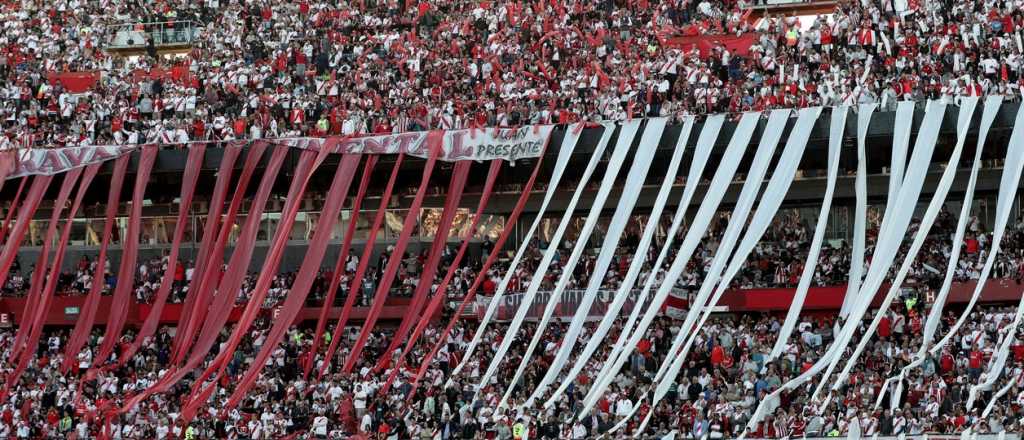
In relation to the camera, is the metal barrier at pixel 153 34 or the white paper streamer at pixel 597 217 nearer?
the white paper streamer at pixel 597 217

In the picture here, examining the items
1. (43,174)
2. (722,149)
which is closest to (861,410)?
(722,149)

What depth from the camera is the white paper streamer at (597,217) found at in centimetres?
3909

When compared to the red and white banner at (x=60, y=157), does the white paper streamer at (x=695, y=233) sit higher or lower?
lower

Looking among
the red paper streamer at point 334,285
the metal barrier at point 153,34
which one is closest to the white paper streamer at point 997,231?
the red paper streamer at point 334,285

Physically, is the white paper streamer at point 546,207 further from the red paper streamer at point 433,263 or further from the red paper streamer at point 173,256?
the red paper streamer at point 173,256

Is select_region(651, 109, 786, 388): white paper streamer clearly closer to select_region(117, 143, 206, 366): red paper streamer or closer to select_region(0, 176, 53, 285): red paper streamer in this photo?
select_region(117, 143, 206, 366): red paper streamer

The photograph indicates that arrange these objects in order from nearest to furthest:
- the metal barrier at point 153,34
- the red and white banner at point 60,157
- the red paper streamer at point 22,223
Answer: the red paper streamer at point 22,223
the red and white banner at point 60,157
the metal barrier at point 153,34

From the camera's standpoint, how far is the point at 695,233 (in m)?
39.7

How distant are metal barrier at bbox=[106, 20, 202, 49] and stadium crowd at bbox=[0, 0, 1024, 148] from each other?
2069 mm

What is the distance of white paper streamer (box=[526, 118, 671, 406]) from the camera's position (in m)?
38.5

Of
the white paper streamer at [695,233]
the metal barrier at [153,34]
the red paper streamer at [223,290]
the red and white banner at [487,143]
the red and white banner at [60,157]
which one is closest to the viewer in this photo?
the white paper streamer at [695,233]

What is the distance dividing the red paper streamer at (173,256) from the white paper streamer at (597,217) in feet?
26.9

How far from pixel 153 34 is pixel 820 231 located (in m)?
27.4

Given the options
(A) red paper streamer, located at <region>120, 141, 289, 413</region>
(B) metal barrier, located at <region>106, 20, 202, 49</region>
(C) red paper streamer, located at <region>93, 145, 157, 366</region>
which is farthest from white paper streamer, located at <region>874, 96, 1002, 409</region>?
(B) metal barrier, located at <region>106, 20, 202, 49</region>
